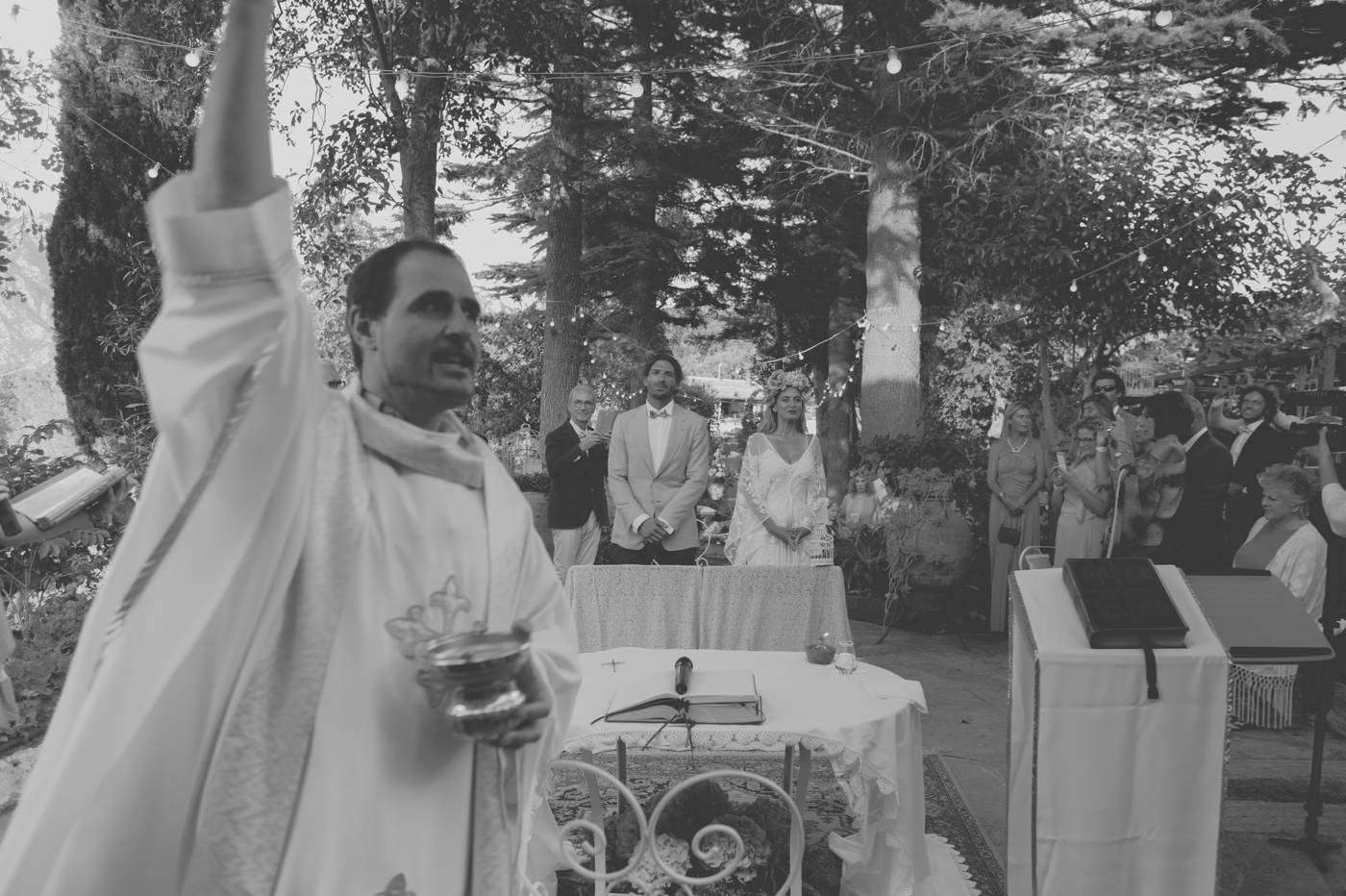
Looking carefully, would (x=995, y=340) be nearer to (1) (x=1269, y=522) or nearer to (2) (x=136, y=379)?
(1) (x=1269, y=522)

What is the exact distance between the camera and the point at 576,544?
749cm

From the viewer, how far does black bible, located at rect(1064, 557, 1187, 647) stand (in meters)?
3.20

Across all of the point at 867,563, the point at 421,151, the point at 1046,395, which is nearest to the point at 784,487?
the point at 867,563

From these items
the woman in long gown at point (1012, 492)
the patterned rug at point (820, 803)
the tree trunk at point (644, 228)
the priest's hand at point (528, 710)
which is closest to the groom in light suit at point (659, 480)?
the patterned rug at point (820, 803)

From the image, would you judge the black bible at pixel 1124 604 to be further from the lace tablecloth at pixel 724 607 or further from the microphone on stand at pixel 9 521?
the microphone on stand at pixel 9 521

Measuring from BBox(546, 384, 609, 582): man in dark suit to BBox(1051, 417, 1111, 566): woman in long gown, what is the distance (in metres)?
3.56

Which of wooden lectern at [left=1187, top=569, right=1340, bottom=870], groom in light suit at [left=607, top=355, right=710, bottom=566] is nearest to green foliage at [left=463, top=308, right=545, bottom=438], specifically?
groom in light suit at [left=607, top=355, right=710, bottom=566]

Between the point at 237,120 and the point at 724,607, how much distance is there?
4841 millimetres

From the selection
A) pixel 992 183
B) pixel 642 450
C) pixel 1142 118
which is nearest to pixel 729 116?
pixel 992 183

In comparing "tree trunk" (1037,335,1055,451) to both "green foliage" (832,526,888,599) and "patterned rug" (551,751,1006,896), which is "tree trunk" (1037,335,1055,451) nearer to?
"green foliage" (832,526,888,599)

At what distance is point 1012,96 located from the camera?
1298 cm

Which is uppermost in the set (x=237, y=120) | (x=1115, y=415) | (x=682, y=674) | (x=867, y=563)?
(x=237, y=120)

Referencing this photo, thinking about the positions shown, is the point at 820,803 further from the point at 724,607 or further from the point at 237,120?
the point at 237,120

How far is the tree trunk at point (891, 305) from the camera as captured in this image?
12820mm
